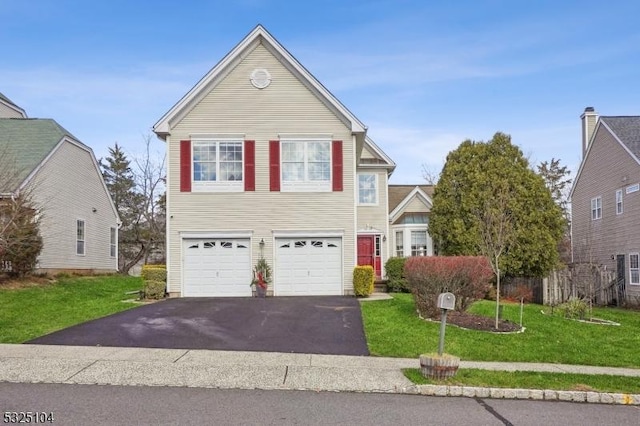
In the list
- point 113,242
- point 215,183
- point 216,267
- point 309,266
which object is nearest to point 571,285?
point 309,266

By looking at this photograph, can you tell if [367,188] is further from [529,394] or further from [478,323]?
[529,394]

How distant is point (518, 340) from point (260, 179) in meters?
11.1

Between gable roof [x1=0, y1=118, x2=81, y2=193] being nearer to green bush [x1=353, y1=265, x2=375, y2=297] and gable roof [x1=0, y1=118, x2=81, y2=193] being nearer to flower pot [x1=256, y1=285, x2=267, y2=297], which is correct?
flower pot [x1=256, y1=285, x2=267, y2=297]

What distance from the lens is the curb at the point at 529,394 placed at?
27.0ft

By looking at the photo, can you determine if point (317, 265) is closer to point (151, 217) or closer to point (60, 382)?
point (60, 382)

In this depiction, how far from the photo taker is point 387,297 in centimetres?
1988

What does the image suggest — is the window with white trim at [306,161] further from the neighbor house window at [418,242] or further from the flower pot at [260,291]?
the neighbor house window at [418,242]

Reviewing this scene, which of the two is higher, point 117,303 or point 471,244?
point 471,244

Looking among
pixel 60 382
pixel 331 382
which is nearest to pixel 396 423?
pixel 331 382

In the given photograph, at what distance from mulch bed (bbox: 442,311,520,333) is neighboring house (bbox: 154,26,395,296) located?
20.5 feet

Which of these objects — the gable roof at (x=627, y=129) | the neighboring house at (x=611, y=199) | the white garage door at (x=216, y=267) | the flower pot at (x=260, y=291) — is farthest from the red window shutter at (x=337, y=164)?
the gable roof at (x=627, y=129)

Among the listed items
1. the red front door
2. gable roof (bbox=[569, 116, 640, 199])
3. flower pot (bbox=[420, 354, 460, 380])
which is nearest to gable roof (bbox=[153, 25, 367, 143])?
the red front door

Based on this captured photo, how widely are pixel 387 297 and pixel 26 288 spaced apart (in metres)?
12.3

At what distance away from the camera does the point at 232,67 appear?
20.9 metres
